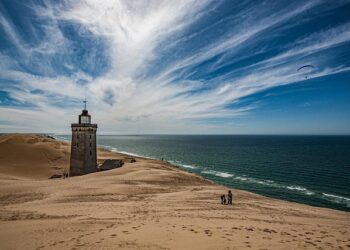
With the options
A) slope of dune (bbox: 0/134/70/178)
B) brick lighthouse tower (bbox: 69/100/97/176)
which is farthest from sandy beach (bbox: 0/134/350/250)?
slope of dune (bbox: 0/134/70/178)

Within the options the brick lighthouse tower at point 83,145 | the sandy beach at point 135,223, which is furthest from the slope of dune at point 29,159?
the sandy beach at point 135,223

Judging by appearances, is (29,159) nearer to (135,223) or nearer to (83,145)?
(83,145)

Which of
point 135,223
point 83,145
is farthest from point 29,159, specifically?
point 135,223

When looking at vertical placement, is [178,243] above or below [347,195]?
above

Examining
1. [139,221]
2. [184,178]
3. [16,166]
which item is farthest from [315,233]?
[16,166]

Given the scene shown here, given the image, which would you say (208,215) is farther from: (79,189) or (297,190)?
(297,190)

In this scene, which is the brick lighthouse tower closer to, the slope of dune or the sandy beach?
the slope of dune

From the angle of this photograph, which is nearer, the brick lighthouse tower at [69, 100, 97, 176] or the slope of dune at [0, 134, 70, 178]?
the brick lighthouse tower at [69, 100, 97, 176]

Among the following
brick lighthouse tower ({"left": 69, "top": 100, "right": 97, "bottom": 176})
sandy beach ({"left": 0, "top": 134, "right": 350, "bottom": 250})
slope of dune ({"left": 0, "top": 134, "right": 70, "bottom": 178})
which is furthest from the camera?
slope of dune ({"left": 0, "top": 134, "right": 70, "bottom": 178})

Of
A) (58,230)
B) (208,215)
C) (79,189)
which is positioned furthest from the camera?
(79,189)
